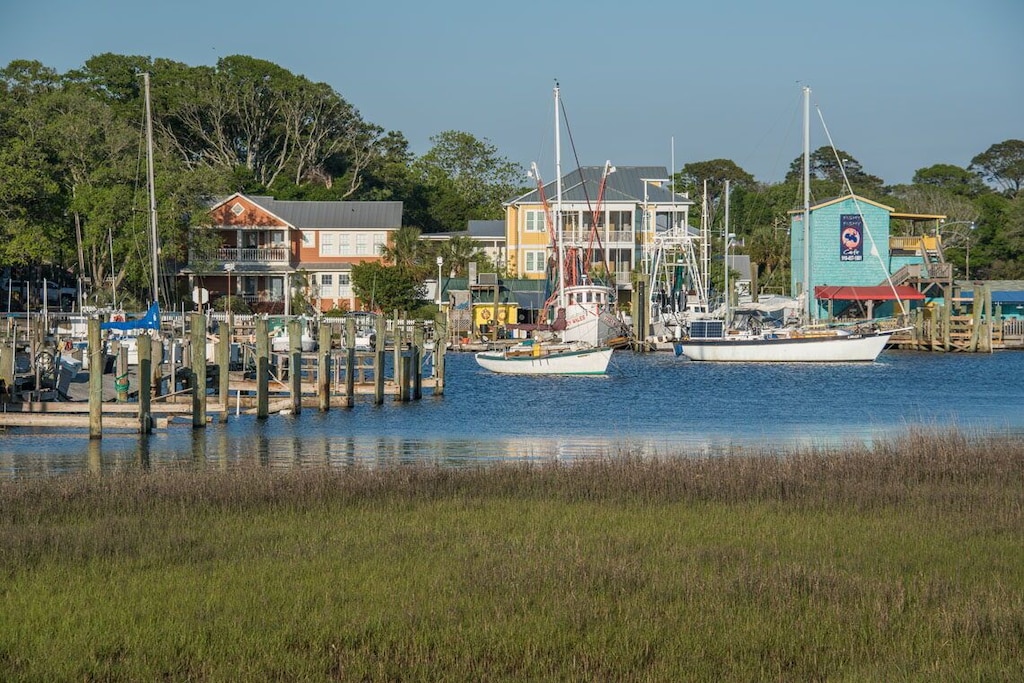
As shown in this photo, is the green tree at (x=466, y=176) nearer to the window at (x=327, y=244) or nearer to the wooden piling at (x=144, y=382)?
the window at (x=327, y=244)

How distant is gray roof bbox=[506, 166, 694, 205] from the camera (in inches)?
3666

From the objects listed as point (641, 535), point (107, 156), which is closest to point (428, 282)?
point (107, 156)

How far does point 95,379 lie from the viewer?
27531 millimetres

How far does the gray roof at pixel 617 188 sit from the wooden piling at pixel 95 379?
64.2 metres

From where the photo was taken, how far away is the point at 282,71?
4670 inches

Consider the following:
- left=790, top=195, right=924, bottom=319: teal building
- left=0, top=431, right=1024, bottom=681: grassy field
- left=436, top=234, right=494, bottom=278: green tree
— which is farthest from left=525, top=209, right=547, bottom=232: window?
left=0, top=431, right=1024, bottom=681: grassy field

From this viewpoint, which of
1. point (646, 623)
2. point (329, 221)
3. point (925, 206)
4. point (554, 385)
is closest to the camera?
point (646, 623)

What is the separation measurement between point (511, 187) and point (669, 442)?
97.1m

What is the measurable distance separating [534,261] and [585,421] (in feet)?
194

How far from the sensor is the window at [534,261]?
96438mm

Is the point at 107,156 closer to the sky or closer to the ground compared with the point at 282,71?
closer to the ground

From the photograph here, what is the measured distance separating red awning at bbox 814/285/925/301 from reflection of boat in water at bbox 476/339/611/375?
32126 mm

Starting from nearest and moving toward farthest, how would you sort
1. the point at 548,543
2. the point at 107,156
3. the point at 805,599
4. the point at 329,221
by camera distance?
the point at 805,599
the point at 548,543
the point at 107,156
the point at 329,221

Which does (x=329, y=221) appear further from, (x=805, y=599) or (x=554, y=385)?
(x=805, y=599)
